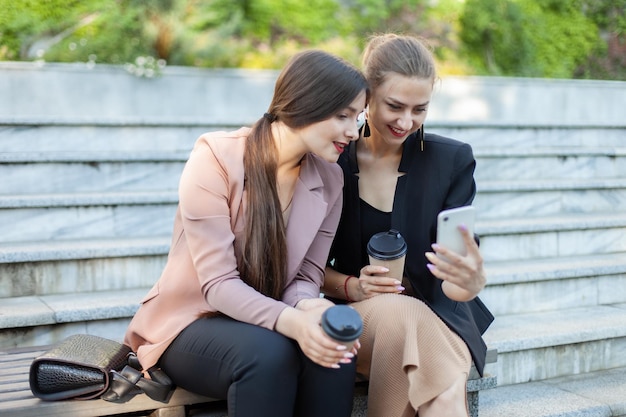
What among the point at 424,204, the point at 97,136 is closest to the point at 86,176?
the point at 97,136

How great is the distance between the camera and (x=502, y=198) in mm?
4438

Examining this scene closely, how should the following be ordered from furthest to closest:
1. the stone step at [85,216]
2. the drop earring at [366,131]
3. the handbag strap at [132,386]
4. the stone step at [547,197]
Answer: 1. the stone step at [547,197]
2. the stone step at [85,216]
3. the drop earring at [366,131]
4. the handbag strap at [132,386]

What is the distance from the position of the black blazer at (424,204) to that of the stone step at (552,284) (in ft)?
3.54

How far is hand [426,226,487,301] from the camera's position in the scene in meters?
2.04

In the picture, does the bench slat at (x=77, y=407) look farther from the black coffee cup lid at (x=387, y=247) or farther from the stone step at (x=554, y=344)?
the stone step at (x=554, y=344)

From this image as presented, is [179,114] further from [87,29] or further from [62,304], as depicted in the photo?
[62,304]

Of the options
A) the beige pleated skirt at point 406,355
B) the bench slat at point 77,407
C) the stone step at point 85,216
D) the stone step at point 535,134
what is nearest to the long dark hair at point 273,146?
the beige pleated skirt at point 406,355

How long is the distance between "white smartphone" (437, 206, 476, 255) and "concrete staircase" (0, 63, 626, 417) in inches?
43.2

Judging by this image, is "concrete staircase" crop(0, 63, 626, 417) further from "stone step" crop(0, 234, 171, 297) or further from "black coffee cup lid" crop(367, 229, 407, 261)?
"black coffee cup lid" crop(367, 229, 407, 261)

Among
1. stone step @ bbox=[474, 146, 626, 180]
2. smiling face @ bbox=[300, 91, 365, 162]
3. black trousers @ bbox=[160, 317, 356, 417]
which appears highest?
smiling face @ bbox=[300, 91, 365, 162]

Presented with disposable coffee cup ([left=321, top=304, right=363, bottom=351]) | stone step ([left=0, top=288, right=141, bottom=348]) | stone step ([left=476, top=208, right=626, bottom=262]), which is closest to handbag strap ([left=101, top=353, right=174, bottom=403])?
disposable coffee cup ([left=321, top=304, right=363, bottom=351])

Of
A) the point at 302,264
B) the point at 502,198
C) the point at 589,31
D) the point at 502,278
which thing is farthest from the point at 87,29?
the point at 589,31

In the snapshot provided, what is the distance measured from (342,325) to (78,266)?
173 cm

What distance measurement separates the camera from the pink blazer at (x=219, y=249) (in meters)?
2.06
